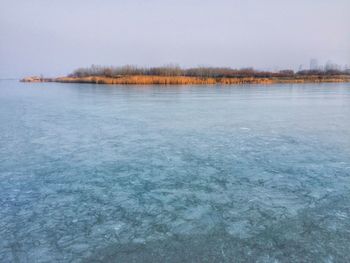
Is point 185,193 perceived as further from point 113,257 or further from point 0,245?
point 0,245

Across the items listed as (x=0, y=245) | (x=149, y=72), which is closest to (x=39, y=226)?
(x=0, y=245)

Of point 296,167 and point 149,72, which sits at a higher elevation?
point 149,72

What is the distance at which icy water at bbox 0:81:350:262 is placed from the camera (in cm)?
192

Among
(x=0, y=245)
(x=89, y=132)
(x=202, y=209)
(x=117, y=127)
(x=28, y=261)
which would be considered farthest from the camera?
(x=117, y=127)

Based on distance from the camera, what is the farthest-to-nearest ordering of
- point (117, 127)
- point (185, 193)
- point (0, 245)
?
point (117, 127) < point (185, 193) < point (0, 245)

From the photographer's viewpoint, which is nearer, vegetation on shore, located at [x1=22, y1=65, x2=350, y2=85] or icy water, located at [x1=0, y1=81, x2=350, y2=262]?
icy water, located at [x1=0, y1=81, x2=350, y2=262]

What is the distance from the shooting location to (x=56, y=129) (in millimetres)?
6082

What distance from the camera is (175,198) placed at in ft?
8.90

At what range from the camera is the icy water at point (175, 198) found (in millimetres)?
1920

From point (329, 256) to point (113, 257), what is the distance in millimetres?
1473

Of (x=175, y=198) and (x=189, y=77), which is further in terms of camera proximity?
(x=189, y=77)

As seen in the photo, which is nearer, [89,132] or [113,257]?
[113,257]

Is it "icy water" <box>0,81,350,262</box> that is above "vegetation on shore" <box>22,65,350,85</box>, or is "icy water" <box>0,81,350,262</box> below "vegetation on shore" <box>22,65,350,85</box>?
below

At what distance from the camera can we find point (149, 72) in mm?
46094
